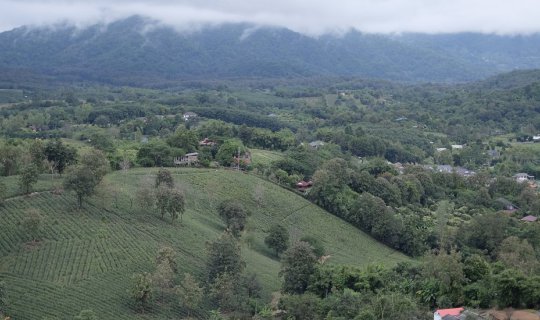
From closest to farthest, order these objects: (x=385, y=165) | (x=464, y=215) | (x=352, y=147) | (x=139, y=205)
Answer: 1. (x=139, y=205)
2. (x=464, y=215)
3. (x=385, y=165)
4. (x=352, y=147)

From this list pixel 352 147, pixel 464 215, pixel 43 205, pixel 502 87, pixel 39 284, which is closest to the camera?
pixel 39 284

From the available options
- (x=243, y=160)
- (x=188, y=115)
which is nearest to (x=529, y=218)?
(x=243, y=160)

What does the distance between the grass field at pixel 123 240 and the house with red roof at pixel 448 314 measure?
445 inches

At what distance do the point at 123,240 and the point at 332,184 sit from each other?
2232 cm

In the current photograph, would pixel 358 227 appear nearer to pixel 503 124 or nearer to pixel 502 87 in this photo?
pixel 503 124

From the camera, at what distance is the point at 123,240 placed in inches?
1467

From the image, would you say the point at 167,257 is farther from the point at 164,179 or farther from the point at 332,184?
the point at 332,184

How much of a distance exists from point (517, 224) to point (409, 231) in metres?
9.67

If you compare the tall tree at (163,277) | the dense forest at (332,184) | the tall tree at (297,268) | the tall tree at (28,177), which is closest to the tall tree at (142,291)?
the dense forest at (332,184)

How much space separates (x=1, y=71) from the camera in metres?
166

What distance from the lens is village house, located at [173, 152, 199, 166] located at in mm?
58250

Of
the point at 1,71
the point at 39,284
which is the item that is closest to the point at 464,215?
the point at 39,284

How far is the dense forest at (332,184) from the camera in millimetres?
→ 31406

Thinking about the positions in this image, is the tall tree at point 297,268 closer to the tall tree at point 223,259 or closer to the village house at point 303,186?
the tall tree at point 223,259
